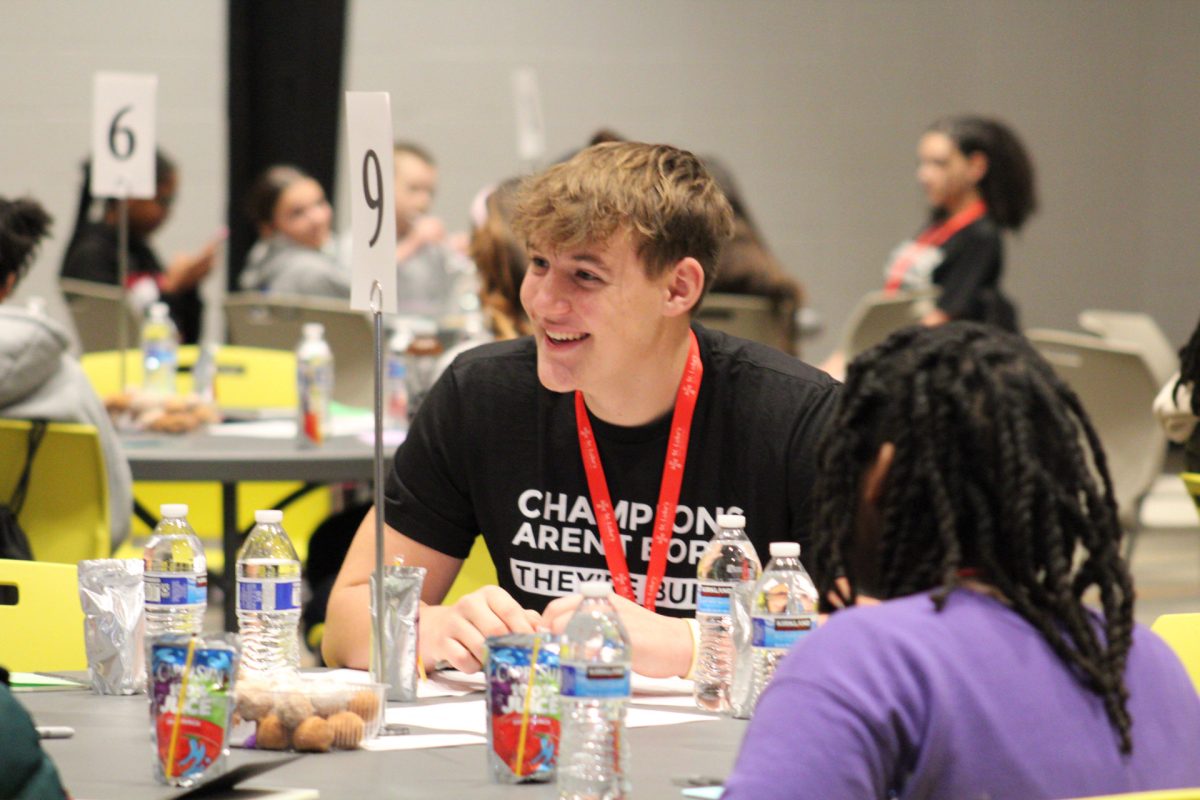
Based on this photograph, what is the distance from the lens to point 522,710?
5.27ft

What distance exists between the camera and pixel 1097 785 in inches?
51.4

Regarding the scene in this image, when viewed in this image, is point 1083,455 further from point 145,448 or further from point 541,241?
point 145,448

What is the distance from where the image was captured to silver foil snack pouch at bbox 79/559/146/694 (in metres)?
1.98

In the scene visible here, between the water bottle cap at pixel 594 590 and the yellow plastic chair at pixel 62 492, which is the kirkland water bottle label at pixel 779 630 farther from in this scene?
the yellow plastic chair at pixel 62 492

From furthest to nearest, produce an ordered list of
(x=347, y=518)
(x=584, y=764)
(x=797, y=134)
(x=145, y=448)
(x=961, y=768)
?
(x=797, y=134) < (x=347, y=518) < (x=145, y=448) < (x=584, y=764) < (x=961, y=768)

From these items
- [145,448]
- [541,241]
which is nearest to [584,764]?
[541,241]

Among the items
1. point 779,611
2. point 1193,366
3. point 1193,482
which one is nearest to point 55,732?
point 779,611

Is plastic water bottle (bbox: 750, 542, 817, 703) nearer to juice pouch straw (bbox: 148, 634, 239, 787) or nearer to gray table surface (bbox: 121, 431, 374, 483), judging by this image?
juice pouch straw (bbox: 148, 634, 239, 787)

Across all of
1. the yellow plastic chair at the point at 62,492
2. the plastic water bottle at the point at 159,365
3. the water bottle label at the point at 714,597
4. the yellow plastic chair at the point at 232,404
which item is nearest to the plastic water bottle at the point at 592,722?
the water bottle label at the point at 714,597

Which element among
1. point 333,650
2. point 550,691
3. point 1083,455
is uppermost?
point 1083,455

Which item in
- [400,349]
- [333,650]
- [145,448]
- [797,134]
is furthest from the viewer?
[797,134]

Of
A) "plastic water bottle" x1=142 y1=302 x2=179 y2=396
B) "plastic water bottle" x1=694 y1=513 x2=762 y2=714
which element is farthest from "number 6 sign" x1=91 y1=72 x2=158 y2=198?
"plastic water bottle" x1=694 y1=513 x2=762 y2=714

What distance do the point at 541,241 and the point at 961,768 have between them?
1.21 meters

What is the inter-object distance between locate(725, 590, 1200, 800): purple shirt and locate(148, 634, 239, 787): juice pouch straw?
57 cm
